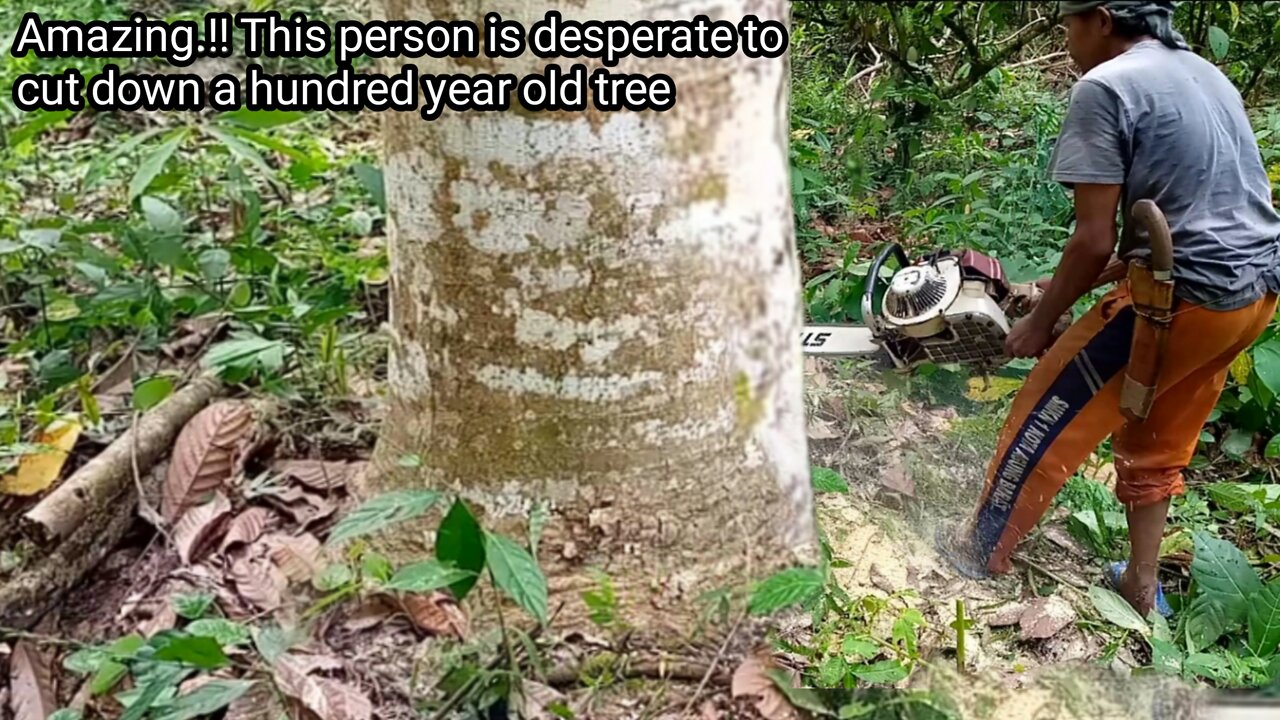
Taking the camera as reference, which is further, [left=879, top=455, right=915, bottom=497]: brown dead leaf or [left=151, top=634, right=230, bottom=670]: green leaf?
[left=879, top=455, right=915, bottom=497]: brown dead leaf

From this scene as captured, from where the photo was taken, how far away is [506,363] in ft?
5.07

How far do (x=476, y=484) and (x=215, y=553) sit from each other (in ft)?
1.92

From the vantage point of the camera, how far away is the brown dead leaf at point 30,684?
161cm

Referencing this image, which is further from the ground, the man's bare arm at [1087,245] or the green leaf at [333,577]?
the man's bare arm at [1087,245]

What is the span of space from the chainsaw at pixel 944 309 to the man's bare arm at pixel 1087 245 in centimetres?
17

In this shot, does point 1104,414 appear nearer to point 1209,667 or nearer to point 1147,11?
point 1209,667

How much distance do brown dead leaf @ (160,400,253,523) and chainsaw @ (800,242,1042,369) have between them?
132cm

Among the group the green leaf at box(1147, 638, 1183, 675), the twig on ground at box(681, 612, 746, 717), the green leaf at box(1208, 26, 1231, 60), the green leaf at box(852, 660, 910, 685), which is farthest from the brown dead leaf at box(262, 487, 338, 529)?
the green leaf at box(1208, 26, 1231, 60)

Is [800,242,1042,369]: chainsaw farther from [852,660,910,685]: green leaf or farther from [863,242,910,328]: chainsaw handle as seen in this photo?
[852,660,910,685]: green leaf

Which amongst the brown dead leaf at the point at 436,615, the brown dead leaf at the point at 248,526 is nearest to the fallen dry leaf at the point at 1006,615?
the brown dead leaf at the point at 436,615

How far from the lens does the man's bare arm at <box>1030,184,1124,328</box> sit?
73.4 inches

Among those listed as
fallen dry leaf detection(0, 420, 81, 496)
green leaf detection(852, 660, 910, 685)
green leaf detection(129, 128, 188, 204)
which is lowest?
green leaf detection(852, 660, 910, 685)

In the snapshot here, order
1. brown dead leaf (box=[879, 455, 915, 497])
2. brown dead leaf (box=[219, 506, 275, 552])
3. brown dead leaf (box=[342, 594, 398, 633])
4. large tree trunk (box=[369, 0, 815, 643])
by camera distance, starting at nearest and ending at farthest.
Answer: large tree trunk (box=[369, 0, 815, 643]) → brown dead leaf (box=[342, 594, 398, 633]) → brown dead leaf (box=[219, 506, 275, 552]) → brown dead leaf (box=[879, 455, 915, 497])

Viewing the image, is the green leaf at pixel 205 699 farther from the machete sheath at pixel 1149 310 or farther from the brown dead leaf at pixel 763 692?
the machete sheath at pixel 1149 310
